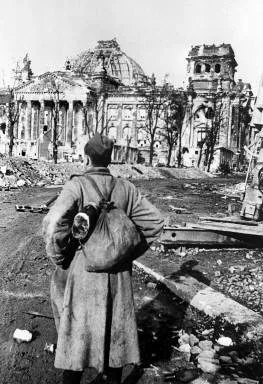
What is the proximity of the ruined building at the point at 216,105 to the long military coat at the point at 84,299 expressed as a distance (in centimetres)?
5440

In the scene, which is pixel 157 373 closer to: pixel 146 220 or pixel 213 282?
pixel 146 220

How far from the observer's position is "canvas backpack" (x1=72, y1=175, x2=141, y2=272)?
3.06m

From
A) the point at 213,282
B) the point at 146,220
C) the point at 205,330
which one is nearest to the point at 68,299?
the point at 146,220

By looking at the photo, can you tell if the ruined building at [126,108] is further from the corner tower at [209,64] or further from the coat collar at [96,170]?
the coat collar at [96,170]

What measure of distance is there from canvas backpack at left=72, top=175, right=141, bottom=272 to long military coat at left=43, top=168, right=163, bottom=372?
94mm

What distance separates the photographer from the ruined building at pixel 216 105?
59.4 meters

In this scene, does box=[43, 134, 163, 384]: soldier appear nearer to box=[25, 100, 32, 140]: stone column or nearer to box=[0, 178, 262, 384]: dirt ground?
box=[0, 178, 262, 384]: dirt ground

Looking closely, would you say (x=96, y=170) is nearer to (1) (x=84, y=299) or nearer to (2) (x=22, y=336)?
(1) (x=84, y=299)

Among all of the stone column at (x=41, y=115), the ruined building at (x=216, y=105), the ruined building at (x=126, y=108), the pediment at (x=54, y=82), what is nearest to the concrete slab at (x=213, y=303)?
the ruined building at (x=216, y=105)

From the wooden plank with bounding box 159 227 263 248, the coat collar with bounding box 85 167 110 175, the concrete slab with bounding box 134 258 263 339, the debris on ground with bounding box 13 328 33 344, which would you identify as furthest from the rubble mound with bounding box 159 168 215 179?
the coat collar with bounding box 85 167 110 175

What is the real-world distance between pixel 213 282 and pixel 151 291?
3.82 feet

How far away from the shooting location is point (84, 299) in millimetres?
3145

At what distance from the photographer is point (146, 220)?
345cm

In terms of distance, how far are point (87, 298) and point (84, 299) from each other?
0.02 m
